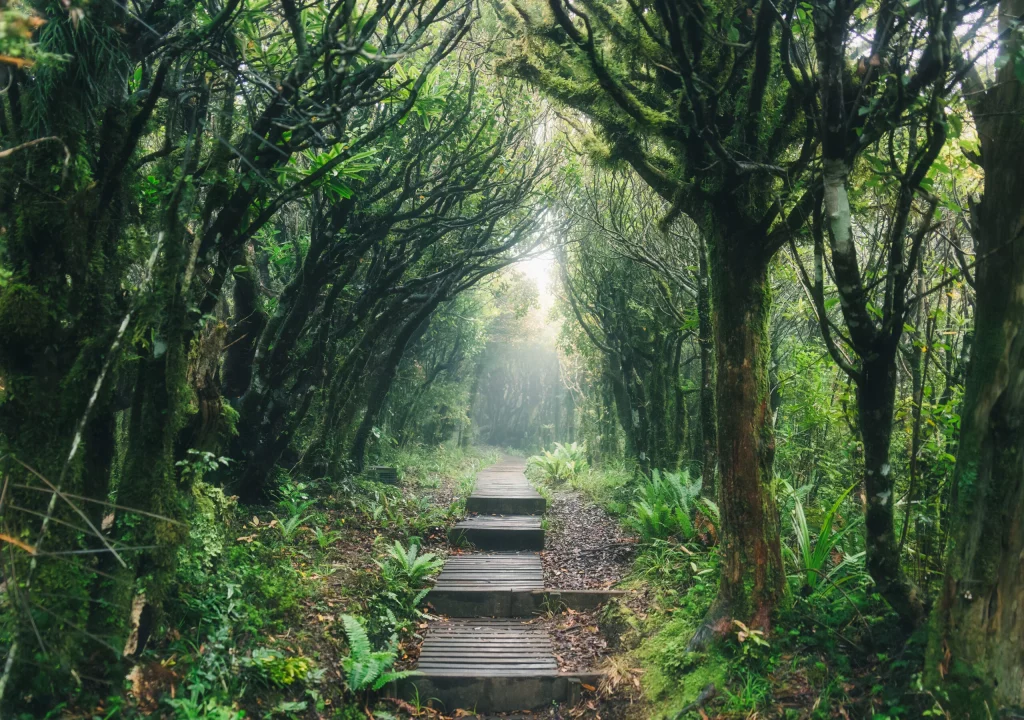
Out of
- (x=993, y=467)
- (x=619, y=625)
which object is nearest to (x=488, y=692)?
(x=619, y=625)

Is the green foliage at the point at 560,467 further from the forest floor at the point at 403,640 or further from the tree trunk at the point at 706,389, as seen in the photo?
the tree trunk at the point at 706,389

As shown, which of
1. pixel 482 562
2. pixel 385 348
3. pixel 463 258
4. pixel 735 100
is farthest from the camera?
pixel 385 348

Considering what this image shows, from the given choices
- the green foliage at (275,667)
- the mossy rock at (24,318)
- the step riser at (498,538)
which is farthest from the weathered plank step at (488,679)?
the mossy rock at (24,318)

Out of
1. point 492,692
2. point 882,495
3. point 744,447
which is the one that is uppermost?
point 744,447

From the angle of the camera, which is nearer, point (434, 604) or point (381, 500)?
point (434, 604)

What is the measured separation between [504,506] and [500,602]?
395 centimetres

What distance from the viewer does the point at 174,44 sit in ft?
13.4

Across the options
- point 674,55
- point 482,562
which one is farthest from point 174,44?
point 482,562

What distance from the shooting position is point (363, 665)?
5.15m

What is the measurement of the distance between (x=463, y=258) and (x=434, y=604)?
707 centimetres

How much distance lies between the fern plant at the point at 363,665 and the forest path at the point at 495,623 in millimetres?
482

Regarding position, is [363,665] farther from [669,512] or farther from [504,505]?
[504,505]

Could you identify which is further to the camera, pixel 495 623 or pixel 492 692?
pixel 495 623

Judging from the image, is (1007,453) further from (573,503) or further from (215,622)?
(573,503)
